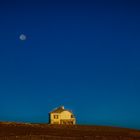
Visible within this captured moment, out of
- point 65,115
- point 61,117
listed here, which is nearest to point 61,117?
point 61,117

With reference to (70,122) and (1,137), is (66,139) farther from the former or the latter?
(70,122)

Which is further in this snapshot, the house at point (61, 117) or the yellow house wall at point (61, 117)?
the yellow house wall at point (61, 117)

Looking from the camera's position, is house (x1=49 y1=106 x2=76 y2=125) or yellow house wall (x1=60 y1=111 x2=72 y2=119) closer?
house (x1=49 y1=106 x2=76 y2=125)

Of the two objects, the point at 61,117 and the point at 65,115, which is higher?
the point at 65,115

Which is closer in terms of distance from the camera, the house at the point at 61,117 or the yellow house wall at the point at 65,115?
the house at the point at 61,117

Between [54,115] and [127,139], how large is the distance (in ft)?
191

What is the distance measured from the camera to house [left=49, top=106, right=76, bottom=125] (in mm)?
120938

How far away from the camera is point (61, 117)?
121 metres

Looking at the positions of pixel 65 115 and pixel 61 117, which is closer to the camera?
pixel 61 117

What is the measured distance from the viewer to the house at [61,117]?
397ft

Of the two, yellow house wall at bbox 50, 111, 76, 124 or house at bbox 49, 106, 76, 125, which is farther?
yellow house wall at bbox 50, 111, 76, 124

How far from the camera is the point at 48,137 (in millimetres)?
61562

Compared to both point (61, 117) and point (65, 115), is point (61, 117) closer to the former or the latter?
point (61, 117)

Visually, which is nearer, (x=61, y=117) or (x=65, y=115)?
(x=61, y=117)
